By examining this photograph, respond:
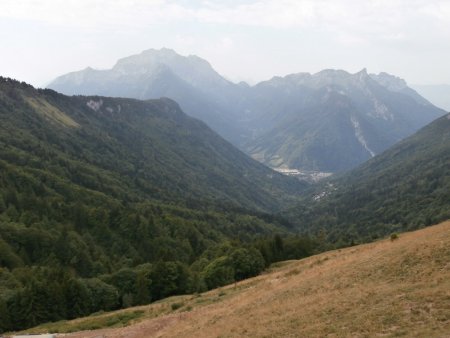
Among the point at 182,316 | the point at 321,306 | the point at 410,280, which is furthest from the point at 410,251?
the point at 182,316

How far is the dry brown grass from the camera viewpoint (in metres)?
28.8

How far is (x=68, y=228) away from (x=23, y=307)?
104 meters

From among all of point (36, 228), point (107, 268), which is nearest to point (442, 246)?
point (107, 268)

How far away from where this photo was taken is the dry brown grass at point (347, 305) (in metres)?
28.8

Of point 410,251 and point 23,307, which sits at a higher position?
point 410,251

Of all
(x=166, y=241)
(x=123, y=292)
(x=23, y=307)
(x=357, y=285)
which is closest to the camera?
(x=357, y=285)

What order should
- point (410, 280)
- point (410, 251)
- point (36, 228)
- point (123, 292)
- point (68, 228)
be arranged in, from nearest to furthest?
point (410, 280), point (410, 251), point (123, 292), point (36, 228), point (68, 228)

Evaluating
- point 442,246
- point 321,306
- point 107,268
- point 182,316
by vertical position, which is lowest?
point 107,268

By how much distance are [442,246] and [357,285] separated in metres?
8.51

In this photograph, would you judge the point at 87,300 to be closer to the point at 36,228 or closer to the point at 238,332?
the point at 238,332

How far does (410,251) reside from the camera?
41.8 metres

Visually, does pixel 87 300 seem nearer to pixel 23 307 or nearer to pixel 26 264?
pixel 23 307

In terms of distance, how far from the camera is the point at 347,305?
34.0m

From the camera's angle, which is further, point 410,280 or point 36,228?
point 36,228
